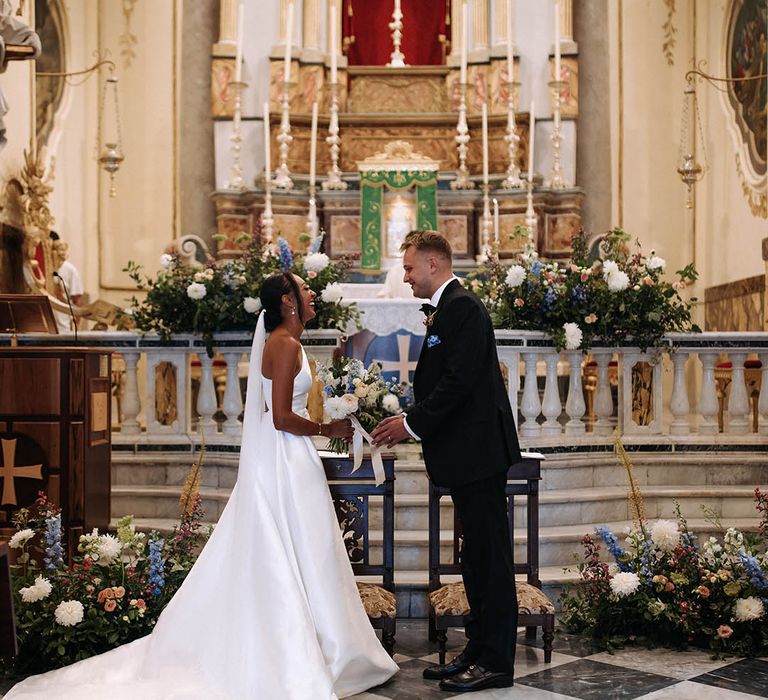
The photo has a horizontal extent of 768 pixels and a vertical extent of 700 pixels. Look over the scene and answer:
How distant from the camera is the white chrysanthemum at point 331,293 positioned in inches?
277

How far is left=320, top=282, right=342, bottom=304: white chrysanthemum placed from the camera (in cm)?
703

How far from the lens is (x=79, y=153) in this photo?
1240 centimetres

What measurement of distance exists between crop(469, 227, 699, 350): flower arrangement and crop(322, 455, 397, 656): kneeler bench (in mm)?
2283

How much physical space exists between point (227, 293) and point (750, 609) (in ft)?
12.8

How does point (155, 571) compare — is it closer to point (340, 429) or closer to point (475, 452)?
point (340, 429)

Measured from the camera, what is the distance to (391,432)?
14.6 feet

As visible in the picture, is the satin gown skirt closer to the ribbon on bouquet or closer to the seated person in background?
the ribbon on bouquet

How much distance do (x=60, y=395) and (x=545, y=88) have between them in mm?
8890

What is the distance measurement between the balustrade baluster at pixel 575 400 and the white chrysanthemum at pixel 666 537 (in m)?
1.75

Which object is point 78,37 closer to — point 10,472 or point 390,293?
point 390,293

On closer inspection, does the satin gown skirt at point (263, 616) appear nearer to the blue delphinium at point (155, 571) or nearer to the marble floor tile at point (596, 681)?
the blue delphinium at point (155, 571)

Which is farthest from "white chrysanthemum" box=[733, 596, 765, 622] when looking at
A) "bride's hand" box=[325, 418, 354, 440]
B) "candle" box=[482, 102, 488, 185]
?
"candle" box=[482, 102, 488, 185]

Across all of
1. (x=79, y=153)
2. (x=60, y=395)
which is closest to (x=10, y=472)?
(x=60, y=395)

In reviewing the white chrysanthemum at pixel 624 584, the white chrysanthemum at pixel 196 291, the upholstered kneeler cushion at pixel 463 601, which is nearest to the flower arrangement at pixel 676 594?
the white chrysanthemum at pixel 624 584
